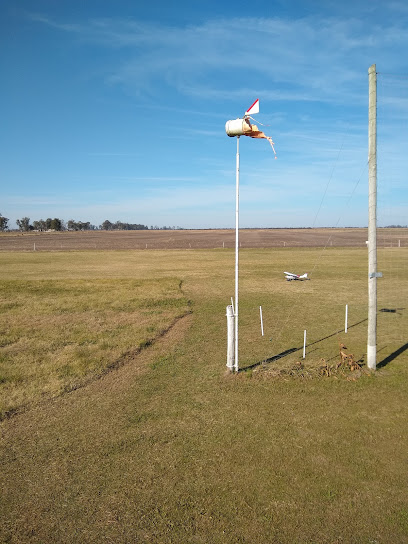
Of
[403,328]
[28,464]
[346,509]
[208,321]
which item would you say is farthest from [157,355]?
[403,328]

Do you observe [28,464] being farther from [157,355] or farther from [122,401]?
[157,355]

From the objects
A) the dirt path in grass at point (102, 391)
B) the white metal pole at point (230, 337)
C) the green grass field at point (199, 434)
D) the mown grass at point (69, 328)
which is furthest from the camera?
the mown grass at point (69, 328)

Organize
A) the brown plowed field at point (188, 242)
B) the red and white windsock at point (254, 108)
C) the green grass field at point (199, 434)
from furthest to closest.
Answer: the brown plowed field at point (188, 242) < the red and white windsock at point (254, 108) < the green grass field at point (199, 434)

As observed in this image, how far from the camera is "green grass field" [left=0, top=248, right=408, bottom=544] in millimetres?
5668

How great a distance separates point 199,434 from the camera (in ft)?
26.5

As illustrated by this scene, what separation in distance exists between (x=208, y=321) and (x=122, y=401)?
8702 mm

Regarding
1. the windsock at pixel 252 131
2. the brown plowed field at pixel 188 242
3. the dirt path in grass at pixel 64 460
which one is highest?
the windsock at pixel 252 131

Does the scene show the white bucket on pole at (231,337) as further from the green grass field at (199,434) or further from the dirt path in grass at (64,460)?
the dirt path in grass at (64,460)

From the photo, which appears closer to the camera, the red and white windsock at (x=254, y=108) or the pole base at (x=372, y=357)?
the red and white windsock at (x=254, y=108)

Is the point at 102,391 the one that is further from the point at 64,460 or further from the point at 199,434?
the point at 199,434

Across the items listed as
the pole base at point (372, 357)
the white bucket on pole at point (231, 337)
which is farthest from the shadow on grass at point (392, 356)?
the white bucket on pole at point (231, 337)

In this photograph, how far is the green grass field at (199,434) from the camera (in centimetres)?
567

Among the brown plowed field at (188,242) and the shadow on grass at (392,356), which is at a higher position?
the brown plowed field at (188,242)

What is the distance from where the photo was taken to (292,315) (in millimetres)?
18750
